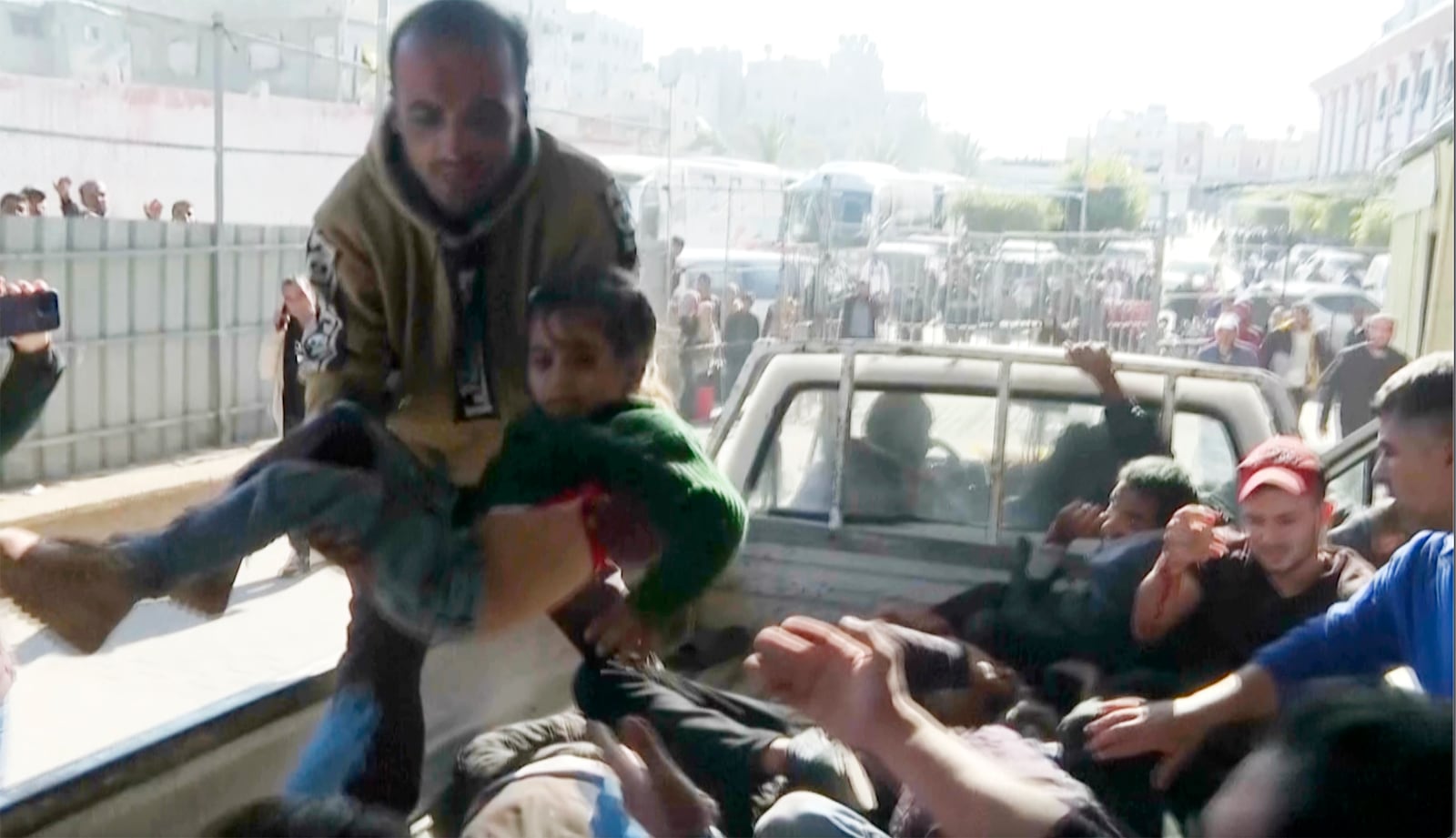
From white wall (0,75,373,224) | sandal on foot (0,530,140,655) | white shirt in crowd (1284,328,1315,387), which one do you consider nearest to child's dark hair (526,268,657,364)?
white wall (0,75,373,224)

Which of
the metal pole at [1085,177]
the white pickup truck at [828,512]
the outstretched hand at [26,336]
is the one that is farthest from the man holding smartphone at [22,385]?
the metal pole at [1085,177]

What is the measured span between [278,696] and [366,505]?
22 cm

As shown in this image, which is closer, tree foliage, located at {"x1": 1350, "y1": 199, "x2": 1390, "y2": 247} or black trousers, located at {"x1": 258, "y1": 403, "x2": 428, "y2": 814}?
tree foliage, located at {"x1": 1350, "y1": 199, "x2": 1390, "y2": 247}

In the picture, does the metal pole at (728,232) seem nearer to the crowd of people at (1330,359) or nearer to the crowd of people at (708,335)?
the crowd of people at (708,335)

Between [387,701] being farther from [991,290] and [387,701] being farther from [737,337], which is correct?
[991,290]

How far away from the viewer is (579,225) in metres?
1.17

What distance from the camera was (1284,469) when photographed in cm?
116

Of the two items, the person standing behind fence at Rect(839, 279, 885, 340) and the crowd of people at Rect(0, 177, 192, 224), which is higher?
the crowd of people at Rect(0, 177, 192, 224)

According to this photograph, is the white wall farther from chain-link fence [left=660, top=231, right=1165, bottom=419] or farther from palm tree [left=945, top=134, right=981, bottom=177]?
palm tree [left=945, top=134, right=981, bottom=177]

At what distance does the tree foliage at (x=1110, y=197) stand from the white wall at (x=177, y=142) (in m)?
0.64

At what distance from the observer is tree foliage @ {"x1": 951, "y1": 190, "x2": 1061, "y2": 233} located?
3.88 ft

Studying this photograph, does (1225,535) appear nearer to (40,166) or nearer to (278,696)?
(278,696)

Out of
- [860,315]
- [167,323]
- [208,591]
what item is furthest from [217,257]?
[860,315]

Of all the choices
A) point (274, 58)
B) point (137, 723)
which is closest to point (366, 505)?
point (137, 723)
